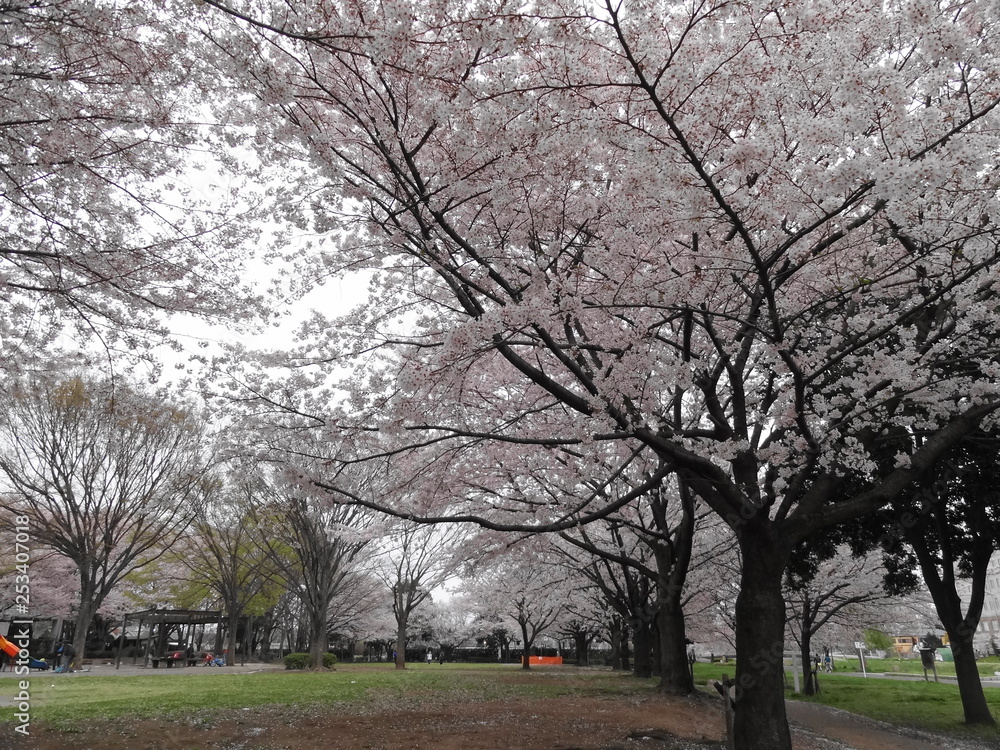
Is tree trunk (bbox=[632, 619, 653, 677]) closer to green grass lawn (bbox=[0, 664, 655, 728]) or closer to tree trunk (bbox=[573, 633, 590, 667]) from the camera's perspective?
green grass lawn (bbox=[0, 664, 655, 728])

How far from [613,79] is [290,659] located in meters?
20.0

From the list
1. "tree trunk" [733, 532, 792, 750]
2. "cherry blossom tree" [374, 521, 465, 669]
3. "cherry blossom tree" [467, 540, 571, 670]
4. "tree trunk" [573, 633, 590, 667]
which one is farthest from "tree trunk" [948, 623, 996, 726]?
"tree trunk" [573, 633, 590, 667]

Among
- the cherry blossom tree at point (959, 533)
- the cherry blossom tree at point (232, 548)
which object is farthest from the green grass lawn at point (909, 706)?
the cherry blossom tree at point (232, 548)

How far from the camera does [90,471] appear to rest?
591 inches

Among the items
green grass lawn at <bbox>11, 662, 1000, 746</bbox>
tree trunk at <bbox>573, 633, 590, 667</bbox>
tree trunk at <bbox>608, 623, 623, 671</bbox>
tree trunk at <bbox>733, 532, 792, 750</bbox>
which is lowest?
tree trunk at <bbox>573, 633, 590, 667</bbox>

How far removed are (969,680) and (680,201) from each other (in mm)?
11187

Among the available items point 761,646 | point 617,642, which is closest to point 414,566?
point 617,642

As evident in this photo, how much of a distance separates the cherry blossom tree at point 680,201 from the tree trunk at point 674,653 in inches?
184

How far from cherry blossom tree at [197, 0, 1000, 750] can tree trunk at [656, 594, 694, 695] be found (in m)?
4.67

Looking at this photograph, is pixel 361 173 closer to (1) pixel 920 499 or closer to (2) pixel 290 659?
(1) pixel 920 499

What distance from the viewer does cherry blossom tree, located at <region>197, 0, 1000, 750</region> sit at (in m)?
3.73

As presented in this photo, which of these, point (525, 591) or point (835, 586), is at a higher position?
point (835, 586)

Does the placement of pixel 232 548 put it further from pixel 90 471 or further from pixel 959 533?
pixel 959 533

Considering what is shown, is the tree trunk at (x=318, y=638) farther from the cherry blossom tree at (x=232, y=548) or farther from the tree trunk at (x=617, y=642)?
the tree trunk at (x=617, y=642)
